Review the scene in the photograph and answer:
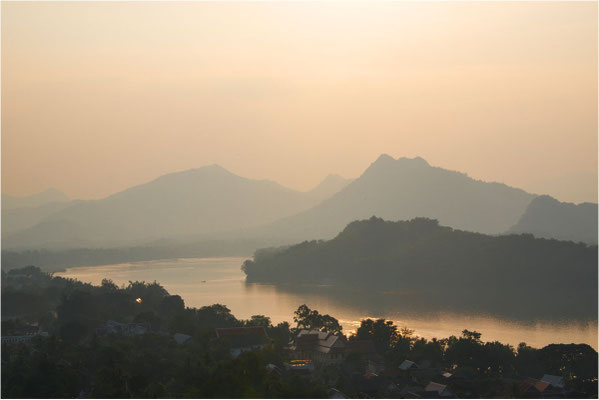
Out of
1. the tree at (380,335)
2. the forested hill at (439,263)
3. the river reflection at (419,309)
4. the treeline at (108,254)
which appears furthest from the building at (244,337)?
the treeline at (108,254)

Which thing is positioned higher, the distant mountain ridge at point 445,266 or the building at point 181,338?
the distant mountain ridge at point 445,266

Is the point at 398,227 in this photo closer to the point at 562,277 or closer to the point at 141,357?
the point at 562,277

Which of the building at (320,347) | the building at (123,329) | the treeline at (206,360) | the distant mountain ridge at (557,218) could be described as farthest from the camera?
the distant mountain ridge at (557,218)

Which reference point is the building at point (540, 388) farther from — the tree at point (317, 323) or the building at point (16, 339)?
the building at point (16, 339)

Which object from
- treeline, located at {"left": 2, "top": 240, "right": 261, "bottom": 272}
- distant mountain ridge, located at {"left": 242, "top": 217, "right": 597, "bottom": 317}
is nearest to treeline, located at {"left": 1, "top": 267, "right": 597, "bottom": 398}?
distant mountain ridge, located at {"left": 242, "top": 217, "right": 597, "bottom": 317}

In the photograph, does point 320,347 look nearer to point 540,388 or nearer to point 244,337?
point 244,337

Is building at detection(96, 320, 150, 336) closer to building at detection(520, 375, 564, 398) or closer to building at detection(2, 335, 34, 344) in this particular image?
building at detection(2, 335, 34, 344)

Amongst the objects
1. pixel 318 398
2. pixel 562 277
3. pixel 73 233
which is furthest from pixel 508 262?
pixel 73 233
